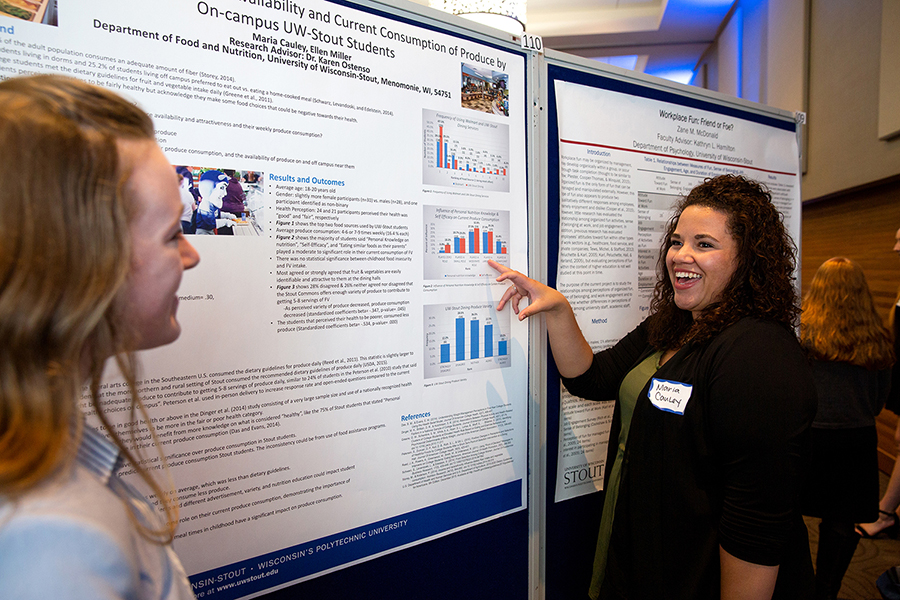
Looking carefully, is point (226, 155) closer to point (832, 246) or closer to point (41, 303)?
point (41, 303)

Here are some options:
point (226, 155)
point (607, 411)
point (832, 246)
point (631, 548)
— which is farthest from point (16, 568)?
point (832, 246)

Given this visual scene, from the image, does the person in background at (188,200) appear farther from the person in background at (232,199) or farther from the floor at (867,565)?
the floor at (867,565)

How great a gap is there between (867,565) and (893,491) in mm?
455

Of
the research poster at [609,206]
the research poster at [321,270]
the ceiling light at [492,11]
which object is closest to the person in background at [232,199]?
the research poster at [321,270]

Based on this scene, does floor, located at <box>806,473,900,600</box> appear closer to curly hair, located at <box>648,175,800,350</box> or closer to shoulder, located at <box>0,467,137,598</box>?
curly hair, located at <box>648,175,800,350</box>

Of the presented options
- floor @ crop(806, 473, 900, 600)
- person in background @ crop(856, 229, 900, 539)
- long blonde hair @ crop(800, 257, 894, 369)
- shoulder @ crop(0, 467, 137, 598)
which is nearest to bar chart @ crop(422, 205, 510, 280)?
shoulder @ crop(0, 467, 137, 598)

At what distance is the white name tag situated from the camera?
45.6 inches

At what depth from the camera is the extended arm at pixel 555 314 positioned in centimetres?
138

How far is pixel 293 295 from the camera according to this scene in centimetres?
107

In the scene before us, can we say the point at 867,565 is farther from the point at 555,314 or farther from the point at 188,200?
the point at 188,200

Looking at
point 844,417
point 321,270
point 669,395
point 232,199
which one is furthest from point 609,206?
point 844,417

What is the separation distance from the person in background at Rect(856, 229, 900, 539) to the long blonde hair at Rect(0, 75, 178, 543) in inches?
129

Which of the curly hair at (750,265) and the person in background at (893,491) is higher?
the curly hair at (750,265)

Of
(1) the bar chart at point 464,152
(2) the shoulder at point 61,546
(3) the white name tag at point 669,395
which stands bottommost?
(3) the white name tag at point 669,395
